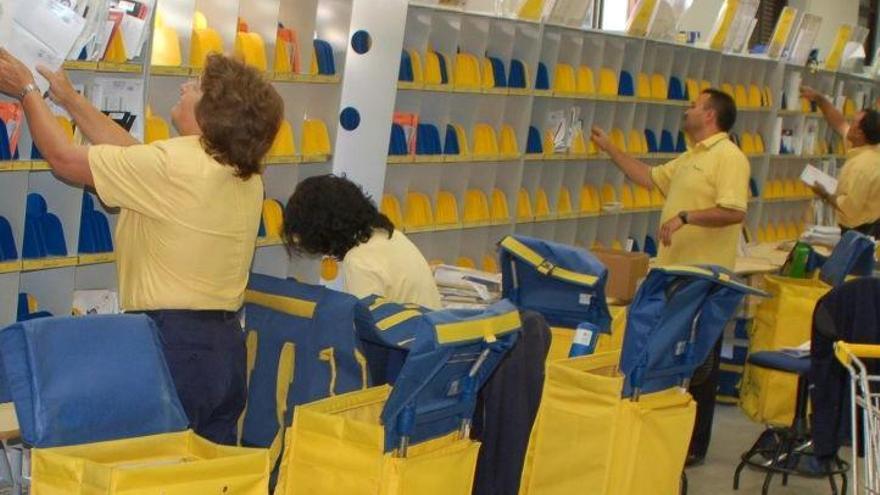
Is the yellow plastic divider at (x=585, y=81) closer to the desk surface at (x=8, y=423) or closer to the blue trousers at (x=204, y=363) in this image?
the blue trousers at (x=204, y=363)

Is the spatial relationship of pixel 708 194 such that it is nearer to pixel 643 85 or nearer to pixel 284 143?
pixel 643 85

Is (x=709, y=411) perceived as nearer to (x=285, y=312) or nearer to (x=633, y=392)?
(x=633, y=392)

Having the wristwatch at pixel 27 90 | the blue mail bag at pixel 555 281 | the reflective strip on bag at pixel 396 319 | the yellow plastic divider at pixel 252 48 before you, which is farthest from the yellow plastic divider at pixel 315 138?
the reflective strip on bag at pixel 396 319

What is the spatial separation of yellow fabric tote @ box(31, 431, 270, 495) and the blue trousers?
0.61 m

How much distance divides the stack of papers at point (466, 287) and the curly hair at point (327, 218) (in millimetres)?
1200

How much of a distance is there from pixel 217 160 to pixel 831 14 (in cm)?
1135

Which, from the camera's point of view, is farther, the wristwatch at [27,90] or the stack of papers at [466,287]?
the stack of papers at [466,287]

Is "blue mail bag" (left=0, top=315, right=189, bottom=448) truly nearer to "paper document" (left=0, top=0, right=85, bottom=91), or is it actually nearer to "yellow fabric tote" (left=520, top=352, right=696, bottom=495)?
"paper document" (left=0, top=0, right=85, bottom=91)

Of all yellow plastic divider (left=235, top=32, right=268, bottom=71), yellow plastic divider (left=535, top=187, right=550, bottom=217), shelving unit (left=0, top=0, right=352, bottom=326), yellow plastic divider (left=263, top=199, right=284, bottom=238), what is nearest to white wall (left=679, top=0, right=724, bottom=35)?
yellow plastic divider (left=535, top=187, right=550, bottom=217)

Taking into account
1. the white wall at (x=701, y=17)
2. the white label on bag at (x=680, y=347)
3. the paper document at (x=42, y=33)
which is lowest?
the white label on bag at (x=680, y=347)

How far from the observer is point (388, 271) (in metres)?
4.65

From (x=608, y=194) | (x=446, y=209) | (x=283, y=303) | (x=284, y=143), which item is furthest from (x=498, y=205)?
(x=283, y=303)

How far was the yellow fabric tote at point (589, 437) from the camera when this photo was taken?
4.53 meters

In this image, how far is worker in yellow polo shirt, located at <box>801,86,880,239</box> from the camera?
30.8 ft
